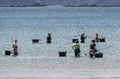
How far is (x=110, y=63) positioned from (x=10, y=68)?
700 centimetres

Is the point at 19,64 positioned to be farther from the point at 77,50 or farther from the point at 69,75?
the point at 69,75

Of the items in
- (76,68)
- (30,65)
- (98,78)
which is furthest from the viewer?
(30,65)

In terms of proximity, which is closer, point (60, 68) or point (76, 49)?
point (60, 68)

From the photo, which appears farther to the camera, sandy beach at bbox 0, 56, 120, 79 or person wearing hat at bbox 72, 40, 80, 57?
person wearing hat at bbox 72, 40, 80, 57

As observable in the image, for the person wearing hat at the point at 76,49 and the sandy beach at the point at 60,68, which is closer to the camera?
the sandy beach at the point at 60,68

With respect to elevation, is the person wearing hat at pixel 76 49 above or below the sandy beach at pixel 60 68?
above

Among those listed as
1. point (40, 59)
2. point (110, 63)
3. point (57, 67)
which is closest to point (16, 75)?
point (57, 67)

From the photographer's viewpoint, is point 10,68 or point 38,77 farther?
point 10,68

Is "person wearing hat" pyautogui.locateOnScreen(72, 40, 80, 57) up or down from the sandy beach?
up

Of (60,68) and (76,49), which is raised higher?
(76,49)

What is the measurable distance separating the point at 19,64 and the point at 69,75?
10304 millimetres

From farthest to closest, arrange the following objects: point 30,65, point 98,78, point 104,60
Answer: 1. point 104,60
2. point 30,65
3. point 98,78

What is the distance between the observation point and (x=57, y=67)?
41000mm

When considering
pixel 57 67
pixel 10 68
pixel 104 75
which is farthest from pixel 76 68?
pixel 104 75
